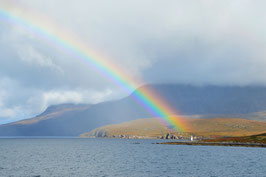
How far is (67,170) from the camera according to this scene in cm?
8062

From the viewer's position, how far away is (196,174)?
75.4m

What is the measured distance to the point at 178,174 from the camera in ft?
249

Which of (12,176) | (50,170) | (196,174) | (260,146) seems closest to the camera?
(12,176)

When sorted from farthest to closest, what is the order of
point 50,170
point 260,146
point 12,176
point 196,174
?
point 260,146
point 50,170
point 196,174
point 12,176

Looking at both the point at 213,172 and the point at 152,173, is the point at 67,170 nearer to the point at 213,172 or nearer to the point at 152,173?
the point at 152,173

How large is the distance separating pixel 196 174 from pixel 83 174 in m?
30.3

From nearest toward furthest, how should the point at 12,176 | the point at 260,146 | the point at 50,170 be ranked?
the point at 12,176, the point at 50,170, the point at 260,146

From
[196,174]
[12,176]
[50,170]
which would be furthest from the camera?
[50,170]

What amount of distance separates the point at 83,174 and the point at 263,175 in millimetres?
47456

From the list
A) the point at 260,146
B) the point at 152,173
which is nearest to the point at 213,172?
the point at 152,173

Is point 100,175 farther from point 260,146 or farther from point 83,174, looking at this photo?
point 260,146

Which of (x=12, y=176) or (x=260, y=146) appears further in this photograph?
(x=260, y=146)

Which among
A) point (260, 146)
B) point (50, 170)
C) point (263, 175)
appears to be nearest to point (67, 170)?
point (50, 170)

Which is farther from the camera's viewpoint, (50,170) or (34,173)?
(50,170)
